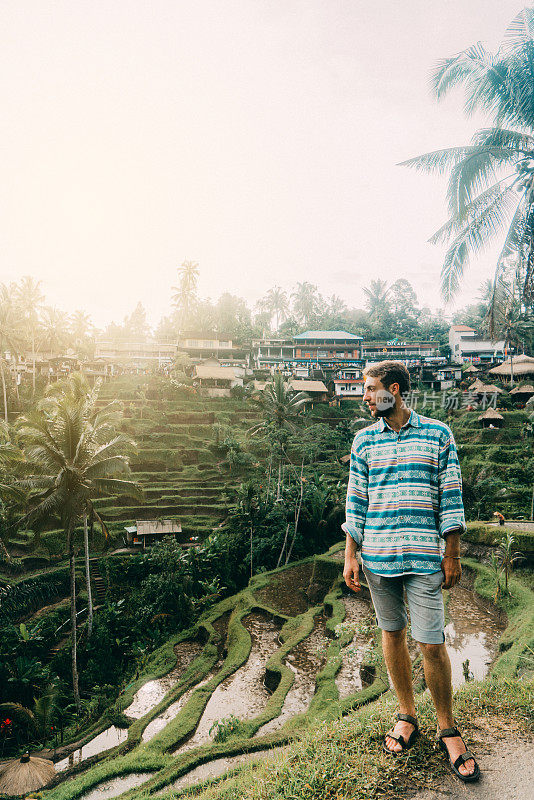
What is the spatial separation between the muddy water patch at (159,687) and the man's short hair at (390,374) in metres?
10.0

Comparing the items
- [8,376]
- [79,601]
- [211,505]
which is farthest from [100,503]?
[8,376]

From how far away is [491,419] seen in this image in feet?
86.1

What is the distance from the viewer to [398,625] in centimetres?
238

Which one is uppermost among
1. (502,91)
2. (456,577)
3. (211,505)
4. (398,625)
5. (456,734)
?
(502,91)

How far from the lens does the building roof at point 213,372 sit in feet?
120

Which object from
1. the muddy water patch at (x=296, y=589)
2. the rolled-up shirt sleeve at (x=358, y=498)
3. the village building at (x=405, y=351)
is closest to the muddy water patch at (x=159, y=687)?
the muddy water patch at (x=296, y=589)

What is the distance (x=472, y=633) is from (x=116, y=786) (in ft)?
24.0

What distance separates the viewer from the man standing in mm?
2209

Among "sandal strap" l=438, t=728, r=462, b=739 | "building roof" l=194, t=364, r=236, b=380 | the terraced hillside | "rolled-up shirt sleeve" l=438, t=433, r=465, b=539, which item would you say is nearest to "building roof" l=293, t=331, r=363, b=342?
"building roof" l=194, t=364, r=236, b=380

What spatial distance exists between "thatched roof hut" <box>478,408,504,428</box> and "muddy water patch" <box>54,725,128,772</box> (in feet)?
75.9

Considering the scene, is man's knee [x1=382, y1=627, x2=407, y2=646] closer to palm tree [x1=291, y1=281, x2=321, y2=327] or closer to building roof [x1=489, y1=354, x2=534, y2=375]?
building roof [x1=489, y1=354, x2=534, y2=375]

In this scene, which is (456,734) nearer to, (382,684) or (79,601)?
(382,684)

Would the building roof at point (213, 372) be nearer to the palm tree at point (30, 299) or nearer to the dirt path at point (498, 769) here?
the palm tree at point (30, 299)

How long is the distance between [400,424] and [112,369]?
1509 inches
